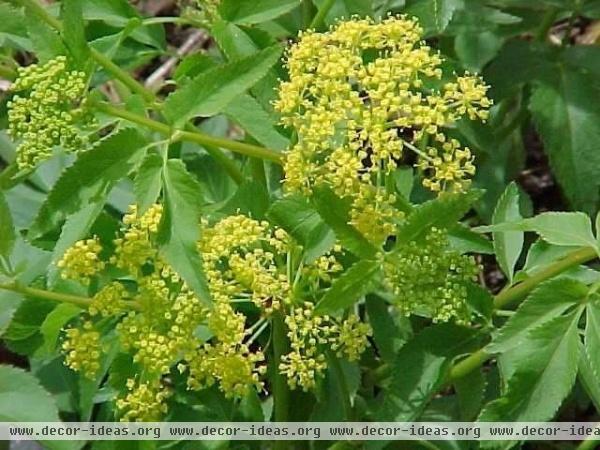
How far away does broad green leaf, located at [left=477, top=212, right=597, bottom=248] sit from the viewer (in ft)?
5.38

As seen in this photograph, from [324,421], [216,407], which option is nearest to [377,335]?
[324,421]

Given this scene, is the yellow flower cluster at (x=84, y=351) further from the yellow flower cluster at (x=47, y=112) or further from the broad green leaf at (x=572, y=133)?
the broad green leaf at (x=572, y=133)

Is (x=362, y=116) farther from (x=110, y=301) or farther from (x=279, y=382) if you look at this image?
(x=279, y=382)

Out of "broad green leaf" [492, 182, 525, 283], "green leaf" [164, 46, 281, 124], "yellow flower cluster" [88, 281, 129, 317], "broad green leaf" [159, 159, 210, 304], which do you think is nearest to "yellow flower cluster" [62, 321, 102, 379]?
"yellow flower cluster" [88, 281, 129, 317]

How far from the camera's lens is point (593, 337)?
1583 mm

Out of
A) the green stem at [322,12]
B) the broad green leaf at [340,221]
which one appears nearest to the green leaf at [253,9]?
the green stem at [322,12]

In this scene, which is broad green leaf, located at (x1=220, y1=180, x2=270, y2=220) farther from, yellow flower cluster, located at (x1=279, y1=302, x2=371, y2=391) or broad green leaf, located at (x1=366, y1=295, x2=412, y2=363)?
broad green leaf, located at (x1=366, y1=295, x2=412, y2=363)

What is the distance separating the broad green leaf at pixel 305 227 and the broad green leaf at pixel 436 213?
165 mm

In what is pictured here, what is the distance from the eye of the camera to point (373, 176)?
174cm

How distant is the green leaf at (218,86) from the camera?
166cm

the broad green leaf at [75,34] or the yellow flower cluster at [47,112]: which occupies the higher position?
the broad green leaf at [75,34]

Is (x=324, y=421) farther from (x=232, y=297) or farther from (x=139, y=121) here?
(x=139, y=121)

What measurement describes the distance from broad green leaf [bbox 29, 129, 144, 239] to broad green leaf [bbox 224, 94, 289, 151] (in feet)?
1.04

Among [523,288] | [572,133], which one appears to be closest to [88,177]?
[523,288]
